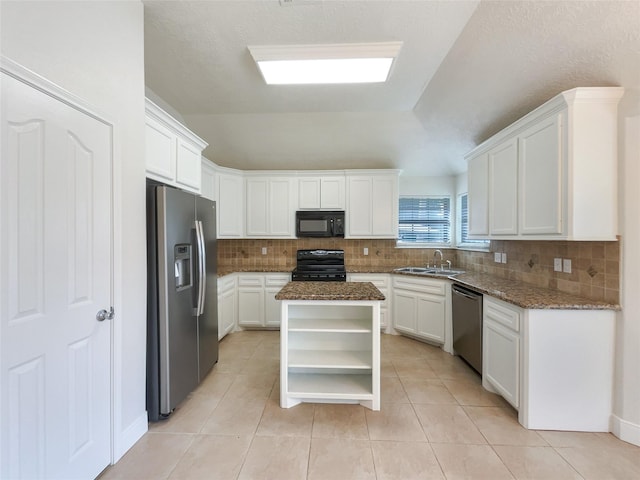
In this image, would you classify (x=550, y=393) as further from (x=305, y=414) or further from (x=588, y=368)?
(x=305, y=414)

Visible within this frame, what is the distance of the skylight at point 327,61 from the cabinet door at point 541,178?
1297 mm

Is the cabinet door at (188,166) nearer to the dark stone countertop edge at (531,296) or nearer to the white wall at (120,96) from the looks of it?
the white wall at (120,96)

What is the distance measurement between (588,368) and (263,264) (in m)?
3.91

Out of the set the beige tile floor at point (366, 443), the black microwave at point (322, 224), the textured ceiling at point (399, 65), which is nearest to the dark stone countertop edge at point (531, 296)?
the beige tile floor at point (366, 443)

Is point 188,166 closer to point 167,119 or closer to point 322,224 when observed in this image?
point 167,119

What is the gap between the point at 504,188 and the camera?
255 centimetres

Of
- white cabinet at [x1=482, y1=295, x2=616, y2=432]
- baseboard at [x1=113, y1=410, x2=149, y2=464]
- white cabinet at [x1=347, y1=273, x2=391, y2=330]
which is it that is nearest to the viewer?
baseboard at [x1=113, y1=410, x2=149, y2=464]

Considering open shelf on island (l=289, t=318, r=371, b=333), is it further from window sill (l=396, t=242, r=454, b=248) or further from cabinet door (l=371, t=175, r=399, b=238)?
window sill (l=396, t=242, r=454, b=248)

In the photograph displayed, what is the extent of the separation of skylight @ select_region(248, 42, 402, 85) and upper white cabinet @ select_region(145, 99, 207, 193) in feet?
2.91

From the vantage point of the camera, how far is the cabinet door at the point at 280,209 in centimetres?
425

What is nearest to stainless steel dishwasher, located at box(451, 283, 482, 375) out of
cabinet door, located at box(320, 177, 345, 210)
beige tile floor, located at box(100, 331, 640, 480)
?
beige tile floor, located at box(100, 331, 640, 480)

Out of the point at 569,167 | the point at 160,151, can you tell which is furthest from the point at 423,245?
the point at 160,151

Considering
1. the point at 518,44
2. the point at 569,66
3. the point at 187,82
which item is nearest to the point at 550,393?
the point at 569,66

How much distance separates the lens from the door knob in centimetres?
156
